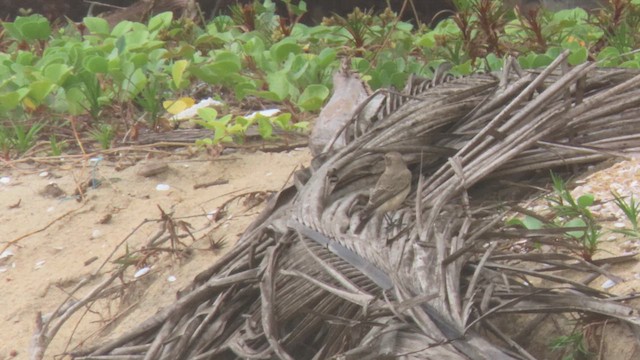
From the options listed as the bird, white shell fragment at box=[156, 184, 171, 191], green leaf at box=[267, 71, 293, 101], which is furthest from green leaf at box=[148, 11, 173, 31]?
the bird

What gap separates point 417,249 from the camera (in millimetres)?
1960

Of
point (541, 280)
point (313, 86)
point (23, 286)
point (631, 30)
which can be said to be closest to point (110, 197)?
point (23, 286)

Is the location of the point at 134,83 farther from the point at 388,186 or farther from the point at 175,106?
the point at 388,186

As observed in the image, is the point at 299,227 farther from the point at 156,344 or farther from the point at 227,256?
the point at 156,344

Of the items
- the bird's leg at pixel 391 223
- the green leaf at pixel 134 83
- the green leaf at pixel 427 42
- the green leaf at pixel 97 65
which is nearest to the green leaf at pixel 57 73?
the green leaf at pixel 97 65

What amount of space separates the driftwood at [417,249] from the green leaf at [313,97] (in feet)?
2.00

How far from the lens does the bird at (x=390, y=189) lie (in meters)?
2.30

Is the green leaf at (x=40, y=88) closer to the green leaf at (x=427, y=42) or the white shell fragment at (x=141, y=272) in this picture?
the white shell fragment at (x=141, y=272)

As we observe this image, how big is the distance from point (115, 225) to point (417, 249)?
129cm

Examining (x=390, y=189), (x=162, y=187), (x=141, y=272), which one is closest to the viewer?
(x=390, y=189)

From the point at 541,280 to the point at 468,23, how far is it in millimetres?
2456

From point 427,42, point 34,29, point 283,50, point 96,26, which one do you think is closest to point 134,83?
point 283,50

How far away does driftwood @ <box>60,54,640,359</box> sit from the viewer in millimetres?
1776

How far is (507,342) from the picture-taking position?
1.74 meters
